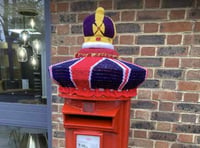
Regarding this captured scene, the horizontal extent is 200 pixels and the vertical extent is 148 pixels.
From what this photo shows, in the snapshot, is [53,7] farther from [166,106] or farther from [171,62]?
[166,106]

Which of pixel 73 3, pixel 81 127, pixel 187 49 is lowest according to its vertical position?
pixel 81 127

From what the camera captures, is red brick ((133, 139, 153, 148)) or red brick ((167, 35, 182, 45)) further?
red brick ((133, 139, 153, 148))

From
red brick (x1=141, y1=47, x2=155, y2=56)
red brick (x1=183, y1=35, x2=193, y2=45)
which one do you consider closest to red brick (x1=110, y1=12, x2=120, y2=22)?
red brick (x1=141, y1=47, x2=155, y2=56)

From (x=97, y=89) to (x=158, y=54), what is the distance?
808mm

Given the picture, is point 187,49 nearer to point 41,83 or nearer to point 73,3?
point 73,3

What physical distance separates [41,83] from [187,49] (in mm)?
1513

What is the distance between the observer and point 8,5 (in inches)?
89.5

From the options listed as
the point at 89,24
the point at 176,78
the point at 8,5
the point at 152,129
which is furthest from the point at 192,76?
the point at 8,5

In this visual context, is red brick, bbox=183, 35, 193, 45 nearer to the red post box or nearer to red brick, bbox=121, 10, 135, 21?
red brick, bbox=121, 10, 135, 21

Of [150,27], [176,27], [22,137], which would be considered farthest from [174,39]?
[22,137]

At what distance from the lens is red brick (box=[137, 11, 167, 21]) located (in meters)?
1.53

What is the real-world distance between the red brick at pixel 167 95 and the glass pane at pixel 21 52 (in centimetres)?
120

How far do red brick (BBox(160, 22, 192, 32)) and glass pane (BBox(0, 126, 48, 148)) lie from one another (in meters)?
1.59

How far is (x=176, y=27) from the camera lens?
1.52 meters
